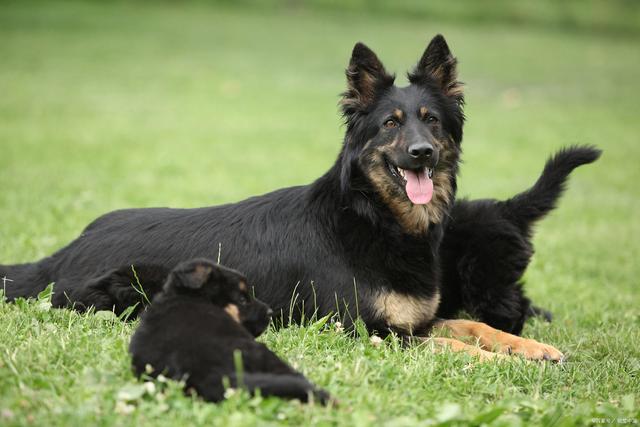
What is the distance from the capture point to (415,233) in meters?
5.59

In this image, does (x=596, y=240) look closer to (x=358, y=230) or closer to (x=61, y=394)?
(x=358, y=230)

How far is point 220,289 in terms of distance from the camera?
4180 mm

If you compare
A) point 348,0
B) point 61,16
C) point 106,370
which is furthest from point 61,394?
point 348,0

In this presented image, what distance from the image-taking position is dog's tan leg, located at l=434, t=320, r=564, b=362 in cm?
518

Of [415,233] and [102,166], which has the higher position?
[415,233]

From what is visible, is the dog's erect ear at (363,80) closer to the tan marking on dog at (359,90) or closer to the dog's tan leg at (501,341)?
the tan marking on dog at (359,90)

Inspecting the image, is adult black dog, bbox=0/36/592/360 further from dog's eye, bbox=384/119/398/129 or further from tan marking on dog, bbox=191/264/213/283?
tan marking on dog, bbox=191/264/213/283

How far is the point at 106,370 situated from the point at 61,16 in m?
38.5

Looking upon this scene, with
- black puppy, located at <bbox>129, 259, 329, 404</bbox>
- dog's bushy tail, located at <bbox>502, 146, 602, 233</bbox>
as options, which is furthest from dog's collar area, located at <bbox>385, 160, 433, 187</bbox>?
black puppy, located at <bbox>129, 259, 329, 404</bbox>

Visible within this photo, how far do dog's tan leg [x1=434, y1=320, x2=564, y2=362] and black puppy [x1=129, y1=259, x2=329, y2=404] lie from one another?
80.5 inches

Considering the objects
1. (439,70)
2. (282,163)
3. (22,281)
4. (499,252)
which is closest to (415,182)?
(439,70)

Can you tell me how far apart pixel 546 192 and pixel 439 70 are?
167cm

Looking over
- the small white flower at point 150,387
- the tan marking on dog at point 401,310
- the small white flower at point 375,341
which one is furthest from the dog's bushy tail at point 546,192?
the small white flower at point 150,387

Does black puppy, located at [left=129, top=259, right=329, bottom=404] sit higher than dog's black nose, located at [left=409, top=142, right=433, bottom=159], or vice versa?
dog's black nose, located at [left=409, top=142, right=433, bottom=159]
